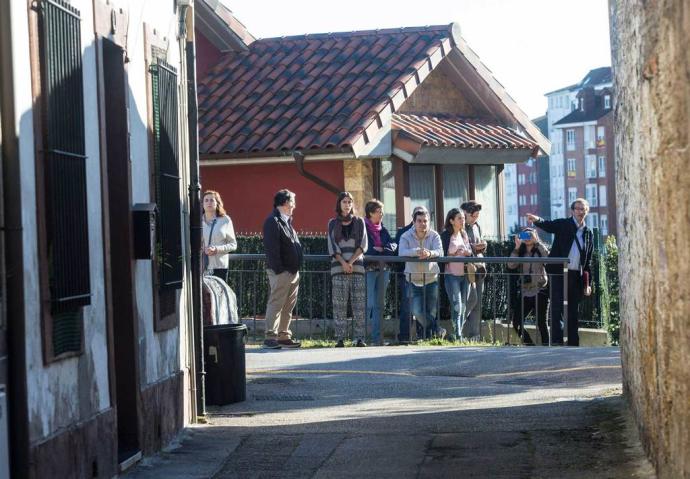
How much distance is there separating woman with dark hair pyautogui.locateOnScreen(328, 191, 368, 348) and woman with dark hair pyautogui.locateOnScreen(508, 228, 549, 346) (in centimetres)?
208

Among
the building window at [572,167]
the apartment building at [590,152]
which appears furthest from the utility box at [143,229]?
the building window at [572,167]

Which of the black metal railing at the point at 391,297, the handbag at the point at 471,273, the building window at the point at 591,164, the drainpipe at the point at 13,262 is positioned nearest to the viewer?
the drainpipe at the point at 13,262

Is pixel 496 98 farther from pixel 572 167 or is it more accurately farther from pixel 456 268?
pixel 572 167

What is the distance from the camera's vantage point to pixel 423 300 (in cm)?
1845

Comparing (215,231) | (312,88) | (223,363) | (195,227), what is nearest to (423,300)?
→ (215,231)

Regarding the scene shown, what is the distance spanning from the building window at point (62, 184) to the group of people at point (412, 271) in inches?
358

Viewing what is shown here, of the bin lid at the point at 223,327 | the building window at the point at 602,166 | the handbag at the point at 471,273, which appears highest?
the building window at the point at 602,166

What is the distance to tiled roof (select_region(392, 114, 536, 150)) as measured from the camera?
24517mm

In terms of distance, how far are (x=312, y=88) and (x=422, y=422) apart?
1484 centimetres

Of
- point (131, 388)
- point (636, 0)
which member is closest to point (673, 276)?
point (636, 0)

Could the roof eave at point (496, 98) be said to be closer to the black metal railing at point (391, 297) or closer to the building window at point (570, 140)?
the black metal railing at point (391, 297)

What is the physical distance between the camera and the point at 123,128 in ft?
31.0

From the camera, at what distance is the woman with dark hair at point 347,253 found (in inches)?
701

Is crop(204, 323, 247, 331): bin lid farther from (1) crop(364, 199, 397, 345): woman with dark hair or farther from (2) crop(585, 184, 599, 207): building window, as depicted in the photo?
(2) crop(585, 184, 599, 207): building window
